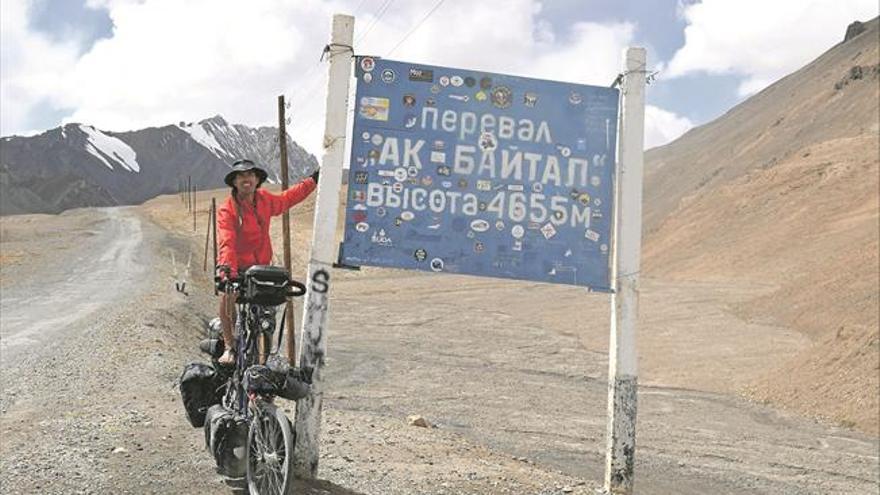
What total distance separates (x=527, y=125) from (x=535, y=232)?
0.89 m

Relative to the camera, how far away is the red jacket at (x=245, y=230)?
231 inches

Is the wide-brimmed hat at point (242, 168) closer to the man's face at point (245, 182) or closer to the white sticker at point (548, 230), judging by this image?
the man's face at point (245, 182)

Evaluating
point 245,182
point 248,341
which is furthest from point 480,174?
point 248,341

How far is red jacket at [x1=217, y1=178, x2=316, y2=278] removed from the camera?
586 cm

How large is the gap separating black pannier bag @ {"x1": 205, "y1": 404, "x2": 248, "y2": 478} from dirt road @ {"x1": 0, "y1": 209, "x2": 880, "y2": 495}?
0.36 metres

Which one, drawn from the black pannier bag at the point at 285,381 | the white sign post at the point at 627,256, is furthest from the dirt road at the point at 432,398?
the black pannier bag at the point at 285,381

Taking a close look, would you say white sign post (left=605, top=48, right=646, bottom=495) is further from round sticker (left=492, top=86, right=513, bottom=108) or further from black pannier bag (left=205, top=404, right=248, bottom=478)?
black pannier bag (left=205, top=404, right=248, bottom=478)

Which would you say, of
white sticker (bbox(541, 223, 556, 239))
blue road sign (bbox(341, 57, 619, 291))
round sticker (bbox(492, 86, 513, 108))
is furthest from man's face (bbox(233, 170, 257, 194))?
white sticker (bbox(541, 223, 556, 239))

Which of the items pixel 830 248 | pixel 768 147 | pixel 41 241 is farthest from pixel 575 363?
pixel 768 147

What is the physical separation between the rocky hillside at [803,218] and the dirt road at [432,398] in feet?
5.94

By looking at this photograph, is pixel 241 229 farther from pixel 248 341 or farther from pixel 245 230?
pixel 248 341

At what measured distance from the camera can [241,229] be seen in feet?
19.7

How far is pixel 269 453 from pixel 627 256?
10.9 feet

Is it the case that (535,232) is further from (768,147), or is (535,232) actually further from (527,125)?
(768,147)
